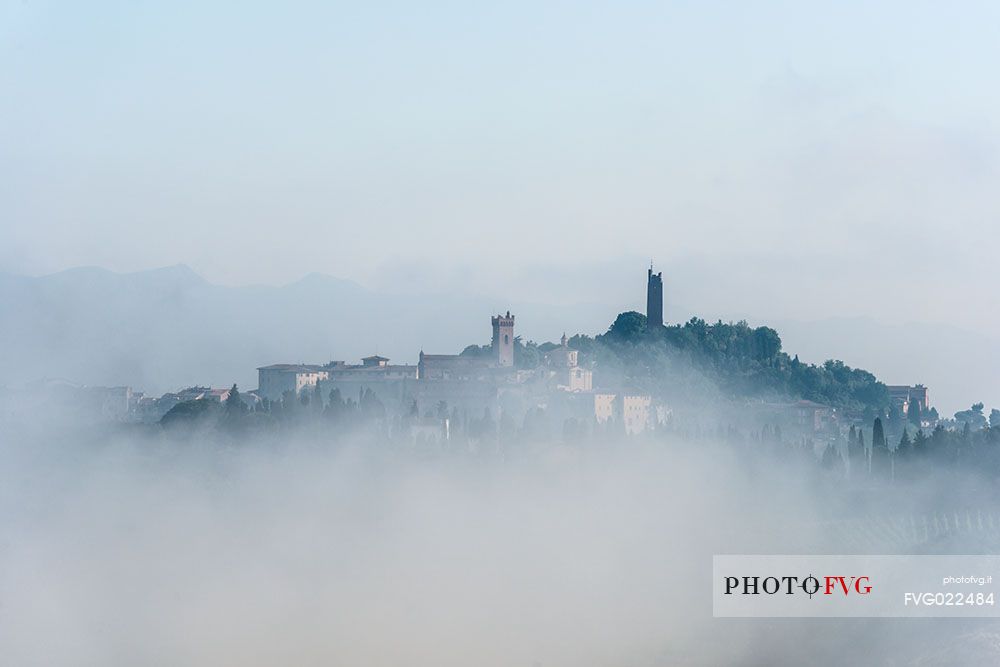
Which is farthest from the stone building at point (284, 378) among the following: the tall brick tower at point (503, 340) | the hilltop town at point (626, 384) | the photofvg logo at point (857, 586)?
the photofvg logo at point (857, 586)

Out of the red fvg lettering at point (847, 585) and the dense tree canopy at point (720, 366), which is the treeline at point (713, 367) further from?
the red fvg lettering at point (847, 585)

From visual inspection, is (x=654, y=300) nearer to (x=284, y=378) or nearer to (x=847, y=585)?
(x=284, y=378)

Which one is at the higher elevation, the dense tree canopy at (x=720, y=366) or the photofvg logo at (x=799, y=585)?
the dense tree canopy at (x=720, y=366)

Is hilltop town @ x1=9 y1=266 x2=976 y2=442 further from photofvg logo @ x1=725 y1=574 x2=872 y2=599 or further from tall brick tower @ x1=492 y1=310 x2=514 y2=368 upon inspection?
photofvg logo @ x1=725 y1=574 x2=872 y2=599

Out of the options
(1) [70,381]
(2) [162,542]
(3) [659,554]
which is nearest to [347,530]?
(2) [162,542]

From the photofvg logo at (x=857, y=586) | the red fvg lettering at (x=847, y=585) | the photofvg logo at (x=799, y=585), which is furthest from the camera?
the red fvg lettering at (x=847, y=585)

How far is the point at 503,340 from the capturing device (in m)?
99.1

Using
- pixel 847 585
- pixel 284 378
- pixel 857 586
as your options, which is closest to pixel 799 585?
pixel 857 586

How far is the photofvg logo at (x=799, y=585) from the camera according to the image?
42.5m

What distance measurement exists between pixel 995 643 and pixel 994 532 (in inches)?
616

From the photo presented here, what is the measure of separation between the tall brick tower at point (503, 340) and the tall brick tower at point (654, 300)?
33.7 feet

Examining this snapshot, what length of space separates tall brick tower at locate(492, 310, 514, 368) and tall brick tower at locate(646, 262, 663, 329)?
1028cm

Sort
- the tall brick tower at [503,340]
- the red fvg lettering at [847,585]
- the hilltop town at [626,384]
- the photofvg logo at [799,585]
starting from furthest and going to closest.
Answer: the tall brick tower at [503,340], the hilltop town at [626,384], the red fvg lettering at [847,585], the photofvg logo at [799,585]

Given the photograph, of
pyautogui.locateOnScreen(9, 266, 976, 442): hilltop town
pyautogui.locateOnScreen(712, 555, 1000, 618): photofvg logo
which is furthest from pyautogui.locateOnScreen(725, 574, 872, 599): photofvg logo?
pyautogui.locateOnScreen(9, 266, 976, 442): hilltop town
